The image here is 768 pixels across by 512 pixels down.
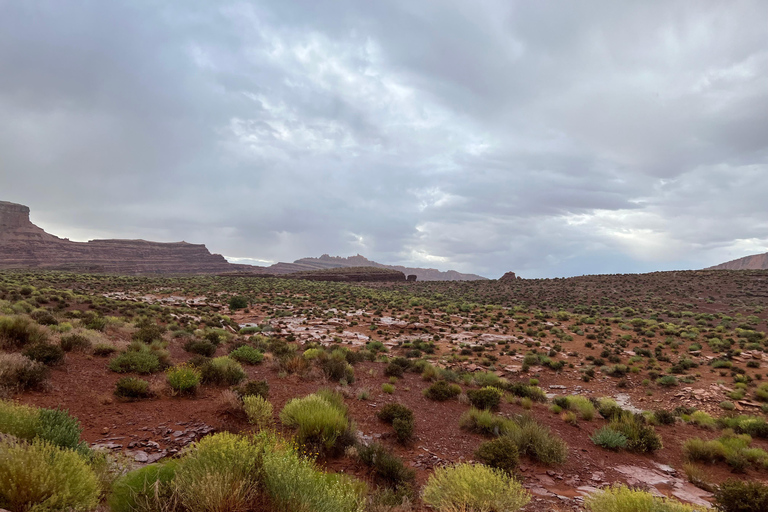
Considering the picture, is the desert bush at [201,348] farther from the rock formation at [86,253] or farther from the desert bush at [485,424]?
the rock formation at [86,253]

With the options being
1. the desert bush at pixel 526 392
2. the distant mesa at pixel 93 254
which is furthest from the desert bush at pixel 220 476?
the distant mesa at pixel 93 254

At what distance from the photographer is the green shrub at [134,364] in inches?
365

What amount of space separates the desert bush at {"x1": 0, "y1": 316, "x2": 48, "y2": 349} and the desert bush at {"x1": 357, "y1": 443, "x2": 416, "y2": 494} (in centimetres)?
1043

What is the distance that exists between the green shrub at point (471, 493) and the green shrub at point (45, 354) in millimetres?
10065

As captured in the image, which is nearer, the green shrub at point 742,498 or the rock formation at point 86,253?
the green shrub at point 742,498

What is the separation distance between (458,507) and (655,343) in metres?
26.4

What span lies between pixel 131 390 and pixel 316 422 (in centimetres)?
473

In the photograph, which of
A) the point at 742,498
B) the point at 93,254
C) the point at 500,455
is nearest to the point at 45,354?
the point at 500,455

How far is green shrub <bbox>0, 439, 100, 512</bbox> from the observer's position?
10.6 ft

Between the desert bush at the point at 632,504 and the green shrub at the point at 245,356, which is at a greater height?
the desert bush at the point at 632,504

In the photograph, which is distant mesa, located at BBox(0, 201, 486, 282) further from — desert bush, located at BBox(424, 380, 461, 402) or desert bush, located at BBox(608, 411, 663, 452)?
desert bush, located at BBox(608, 411, 663, 452)

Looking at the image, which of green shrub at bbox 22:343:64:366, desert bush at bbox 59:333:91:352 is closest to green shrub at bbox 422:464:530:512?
green shrub at bbox 22:343:64:366

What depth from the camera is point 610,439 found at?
8812 mm

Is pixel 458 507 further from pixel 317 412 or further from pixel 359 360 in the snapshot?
pixel 359 360
